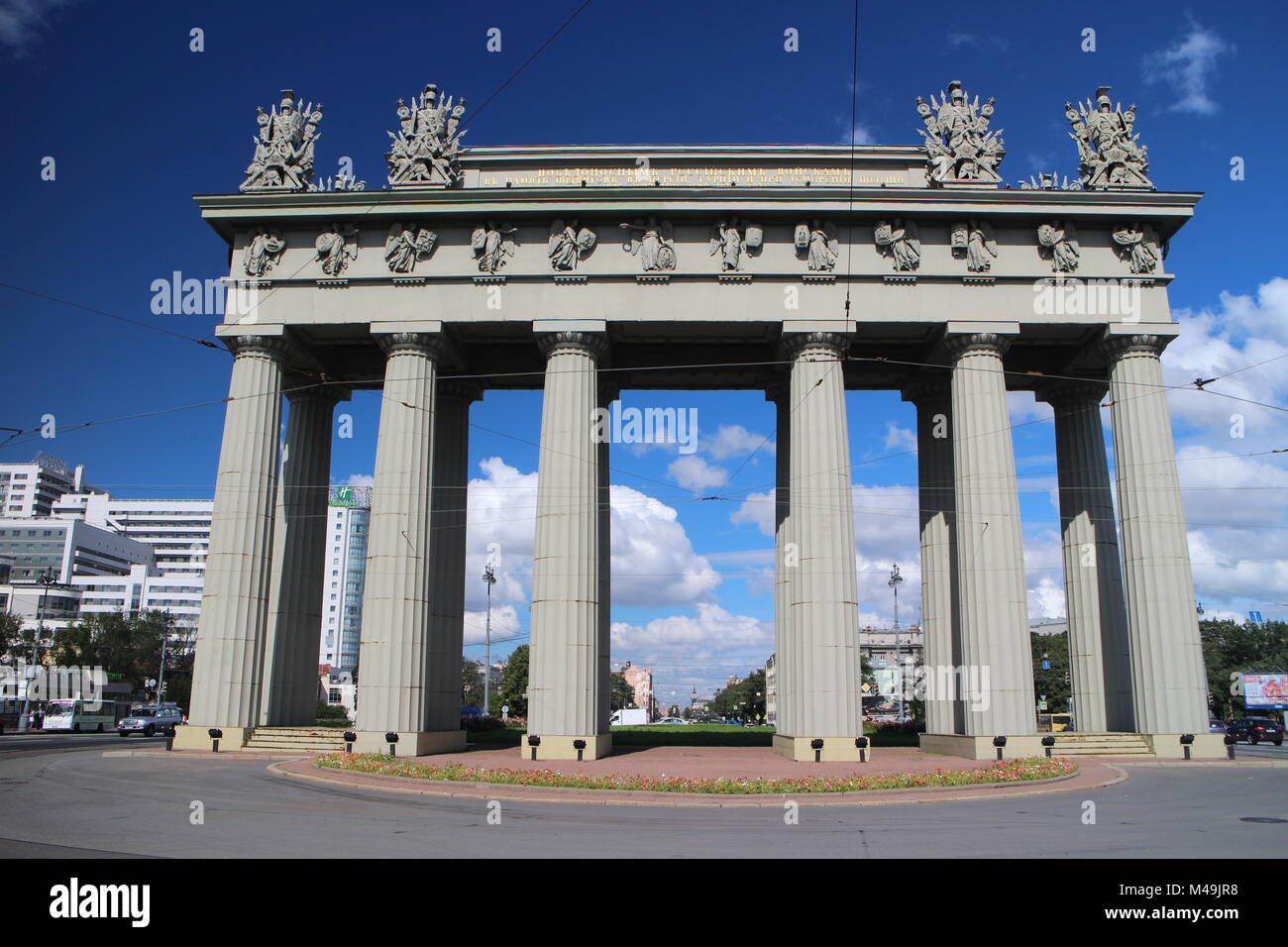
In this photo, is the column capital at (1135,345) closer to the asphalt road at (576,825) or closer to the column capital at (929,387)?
the column capital at (929,387)

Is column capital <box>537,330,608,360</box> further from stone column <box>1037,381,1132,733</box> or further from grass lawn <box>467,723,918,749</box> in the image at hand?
stone column <box>1037,381,1132,733</box>

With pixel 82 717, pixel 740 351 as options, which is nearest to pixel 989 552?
pixel 740 351

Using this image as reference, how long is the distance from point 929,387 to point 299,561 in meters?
26.3

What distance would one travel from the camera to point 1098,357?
1342 inches

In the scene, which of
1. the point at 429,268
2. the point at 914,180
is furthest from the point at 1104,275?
the point at 429,268

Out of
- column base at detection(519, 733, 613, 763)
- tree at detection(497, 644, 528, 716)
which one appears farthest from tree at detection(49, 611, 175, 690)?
column base at detection(519, 733, 613, 763)

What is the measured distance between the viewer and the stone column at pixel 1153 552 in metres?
29.6

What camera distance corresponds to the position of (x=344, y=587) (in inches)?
7047

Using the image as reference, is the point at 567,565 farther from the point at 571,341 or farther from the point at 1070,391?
the point at 1070,391

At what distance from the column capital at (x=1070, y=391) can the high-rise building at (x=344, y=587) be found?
15627cm

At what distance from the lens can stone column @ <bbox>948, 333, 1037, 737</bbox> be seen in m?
29.0

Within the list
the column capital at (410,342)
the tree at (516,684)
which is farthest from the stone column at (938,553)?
the tree at (516,684)

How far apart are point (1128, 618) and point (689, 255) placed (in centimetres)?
1975
